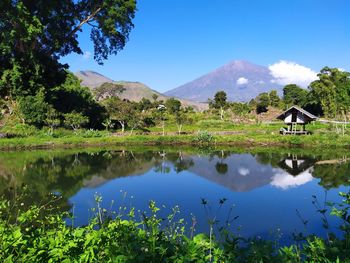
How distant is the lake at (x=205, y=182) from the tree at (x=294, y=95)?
3796cm

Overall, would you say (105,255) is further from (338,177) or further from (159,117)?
(159,117)

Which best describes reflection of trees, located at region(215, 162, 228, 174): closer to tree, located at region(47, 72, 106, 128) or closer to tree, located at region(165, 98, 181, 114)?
tree, located at region(47, 72, 106, 128)

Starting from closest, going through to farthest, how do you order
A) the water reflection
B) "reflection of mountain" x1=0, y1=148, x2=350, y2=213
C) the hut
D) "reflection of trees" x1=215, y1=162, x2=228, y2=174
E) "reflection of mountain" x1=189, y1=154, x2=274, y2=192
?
"reflection of mountain" x1=0, y1=148, x2=350, y2=213, the water reflection, "reflection of mountain" x1=189, y1=154, x2=274, y2=192, "reflection of trees" x1=215, y1=162, x2=228, y2=174, the hut

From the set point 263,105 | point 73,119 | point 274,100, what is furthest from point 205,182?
point 274,100

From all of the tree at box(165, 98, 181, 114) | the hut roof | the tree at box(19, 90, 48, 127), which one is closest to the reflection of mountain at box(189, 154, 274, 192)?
the hut roof

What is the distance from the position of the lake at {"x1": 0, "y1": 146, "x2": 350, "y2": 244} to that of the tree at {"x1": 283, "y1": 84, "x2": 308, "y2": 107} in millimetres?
37960

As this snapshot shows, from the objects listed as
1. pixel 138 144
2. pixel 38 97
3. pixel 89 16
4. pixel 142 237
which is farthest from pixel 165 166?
pixel 89 16

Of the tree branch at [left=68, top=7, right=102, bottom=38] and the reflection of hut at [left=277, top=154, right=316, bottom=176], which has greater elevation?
the tree branch at [left=68, top=7, right=102, bottom=38]

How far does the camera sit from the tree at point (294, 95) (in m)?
59.7

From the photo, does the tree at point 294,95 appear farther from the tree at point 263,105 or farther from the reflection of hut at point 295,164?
the reflection of hut at point 295,164

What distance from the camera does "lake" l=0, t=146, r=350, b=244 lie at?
9.39m

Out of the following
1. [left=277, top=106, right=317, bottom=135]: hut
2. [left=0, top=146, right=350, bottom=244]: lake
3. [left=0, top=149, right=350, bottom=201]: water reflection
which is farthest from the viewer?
[left=277, top=106, right=317, bottom=135]: hut

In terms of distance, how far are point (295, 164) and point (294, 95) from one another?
47.9 metres

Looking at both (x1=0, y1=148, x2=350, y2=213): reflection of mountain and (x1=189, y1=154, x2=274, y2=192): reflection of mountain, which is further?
(x1=189, y1=154, x2=274, y2=192): reflection of mountain
